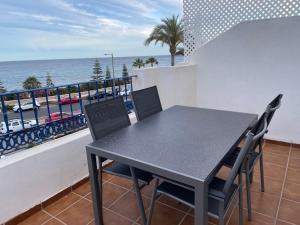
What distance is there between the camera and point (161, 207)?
6.14 ft

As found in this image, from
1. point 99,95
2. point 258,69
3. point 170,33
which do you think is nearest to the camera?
point 99,95

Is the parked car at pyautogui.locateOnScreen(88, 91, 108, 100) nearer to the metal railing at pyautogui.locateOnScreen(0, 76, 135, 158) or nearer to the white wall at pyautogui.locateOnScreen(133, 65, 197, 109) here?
the metal railing at pyautogui.locateOnScreen(0, 76, 135, 158)

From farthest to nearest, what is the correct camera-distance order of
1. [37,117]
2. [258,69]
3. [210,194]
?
1. [258,69]
2. [37,117]
3. [210,194]

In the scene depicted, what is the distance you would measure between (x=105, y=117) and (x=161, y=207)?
0.92m

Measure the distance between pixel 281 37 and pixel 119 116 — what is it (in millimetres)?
2423

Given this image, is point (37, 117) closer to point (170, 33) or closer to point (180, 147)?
point (180, 147)

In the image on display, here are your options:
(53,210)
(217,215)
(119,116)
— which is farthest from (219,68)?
(53,210)

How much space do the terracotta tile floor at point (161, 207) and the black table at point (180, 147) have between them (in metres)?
0.28

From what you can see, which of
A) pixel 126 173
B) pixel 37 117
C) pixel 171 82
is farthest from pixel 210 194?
pixel 171 82

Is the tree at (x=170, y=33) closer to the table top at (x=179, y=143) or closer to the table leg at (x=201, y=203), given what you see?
the table top at (x=179, y=143)

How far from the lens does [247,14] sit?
305 cm

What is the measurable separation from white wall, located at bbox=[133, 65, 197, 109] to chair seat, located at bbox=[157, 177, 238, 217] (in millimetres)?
1913

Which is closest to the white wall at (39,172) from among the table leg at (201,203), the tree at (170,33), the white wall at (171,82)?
the white wall at (171,82)

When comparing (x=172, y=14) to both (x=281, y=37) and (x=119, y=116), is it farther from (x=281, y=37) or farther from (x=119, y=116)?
(x=119, y=116)
